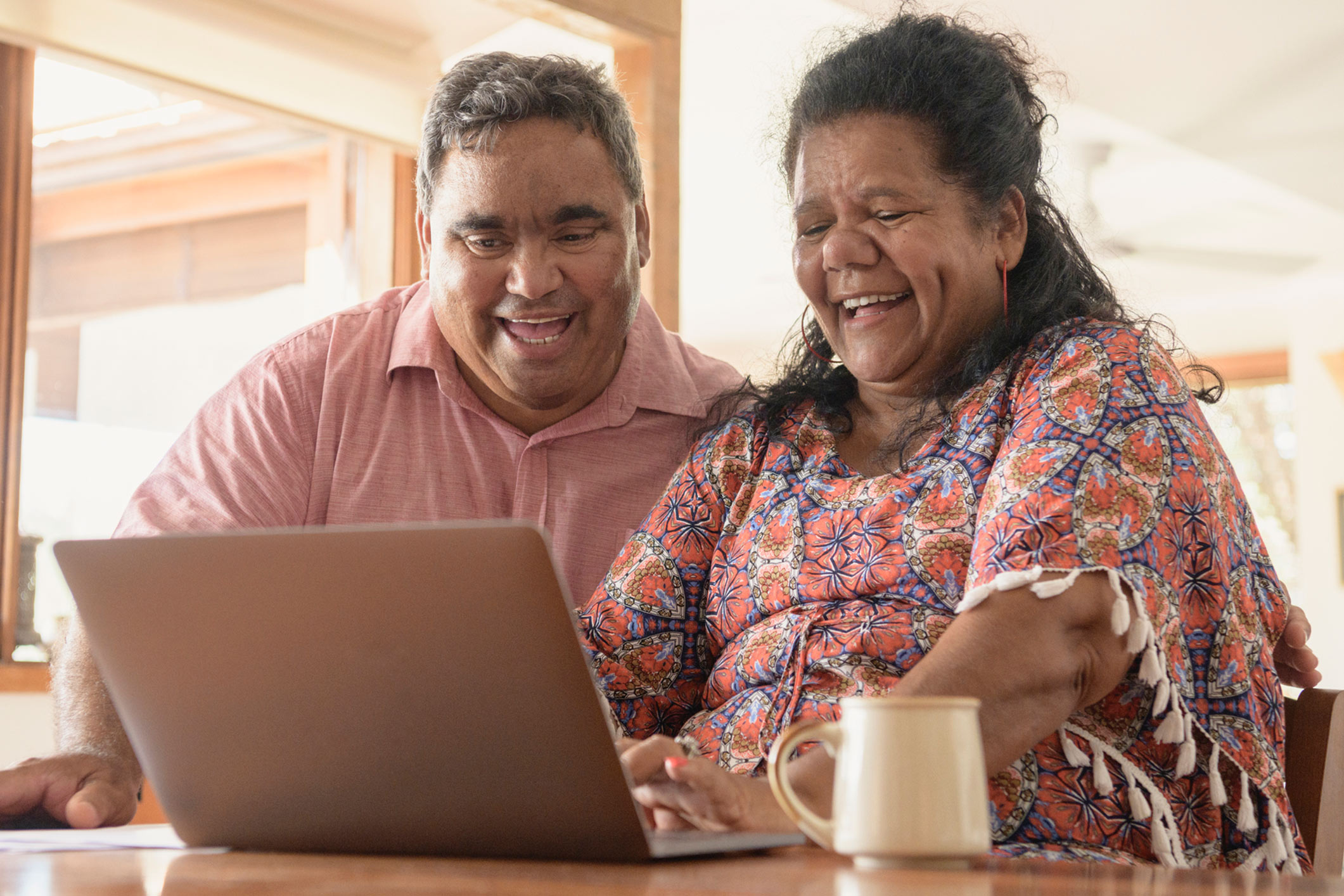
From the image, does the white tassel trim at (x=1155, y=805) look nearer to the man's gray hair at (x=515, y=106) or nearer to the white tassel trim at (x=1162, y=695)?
the white tassel trim at (x=1162, y=695)

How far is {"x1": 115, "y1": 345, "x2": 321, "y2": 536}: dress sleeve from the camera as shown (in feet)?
6.16

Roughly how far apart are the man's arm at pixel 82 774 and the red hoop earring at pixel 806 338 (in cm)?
93

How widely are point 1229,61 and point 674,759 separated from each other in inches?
160

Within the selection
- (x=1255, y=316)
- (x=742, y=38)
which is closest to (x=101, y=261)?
(x=742, y=38)

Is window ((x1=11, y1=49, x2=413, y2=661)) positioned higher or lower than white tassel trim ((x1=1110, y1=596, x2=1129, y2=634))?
higher

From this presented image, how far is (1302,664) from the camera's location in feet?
4.87

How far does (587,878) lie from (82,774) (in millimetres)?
786

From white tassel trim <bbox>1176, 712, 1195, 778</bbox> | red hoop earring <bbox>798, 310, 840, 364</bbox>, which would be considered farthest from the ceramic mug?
red hoop earring <bbox>798, 310, 840, 364</bbox>

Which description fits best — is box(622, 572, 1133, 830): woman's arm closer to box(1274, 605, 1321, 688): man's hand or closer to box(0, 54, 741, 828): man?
box(1274, 605, 1321, 688): man's hand

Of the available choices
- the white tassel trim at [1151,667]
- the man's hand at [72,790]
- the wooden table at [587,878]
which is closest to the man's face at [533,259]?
the man's hand at [72,790]

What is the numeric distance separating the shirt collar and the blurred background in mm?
857

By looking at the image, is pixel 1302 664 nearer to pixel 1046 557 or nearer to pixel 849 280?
pixel 1046 557

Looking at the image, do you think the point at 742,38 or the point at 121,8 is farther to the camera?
the point at 742,38

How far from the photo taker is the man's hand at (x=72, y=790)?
1285 mm
